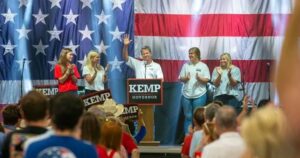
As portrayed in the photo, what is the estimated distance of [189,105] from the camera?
1191 centimetres

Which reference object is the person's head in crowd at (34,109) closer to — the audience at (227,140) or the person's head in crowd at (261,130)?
the audience at (227,140)

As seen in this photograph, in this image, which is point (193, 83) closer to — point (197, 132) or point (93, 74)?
point (93, 74)

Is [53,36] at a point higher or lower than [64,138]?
higher

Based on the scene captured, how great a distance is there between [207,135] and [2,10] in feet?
28.0

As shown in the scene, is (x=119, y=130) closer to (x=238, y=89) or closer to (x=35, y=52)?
(x=238, y=89)

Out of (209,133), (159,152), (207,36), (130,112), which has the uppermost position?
(207,36)

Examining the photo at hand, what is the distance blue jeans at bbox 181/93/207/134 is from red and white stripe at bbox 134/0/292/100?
0.65 m

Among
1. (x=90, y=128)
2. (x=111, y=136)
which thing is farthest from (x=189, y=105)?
(x=90, y=128)

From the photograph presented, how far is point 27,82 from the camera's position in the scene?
12.6m

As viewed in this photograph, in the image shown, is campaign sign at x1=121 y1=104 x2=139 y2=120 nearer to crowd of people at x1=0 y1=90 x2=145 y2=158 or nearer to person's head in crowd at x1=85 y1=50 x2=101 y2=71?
person's head in crowd at x1=85 y1=50 x2=101 y2=71

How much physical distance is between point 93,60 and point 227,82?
2.59 meters

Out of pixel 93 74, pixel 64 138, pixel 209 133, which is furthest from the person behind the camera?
pixel 93 74

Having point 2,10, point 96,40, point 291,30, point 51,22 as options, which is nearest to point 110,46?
point 96,40

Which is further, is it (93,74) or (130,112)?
(93,74)
